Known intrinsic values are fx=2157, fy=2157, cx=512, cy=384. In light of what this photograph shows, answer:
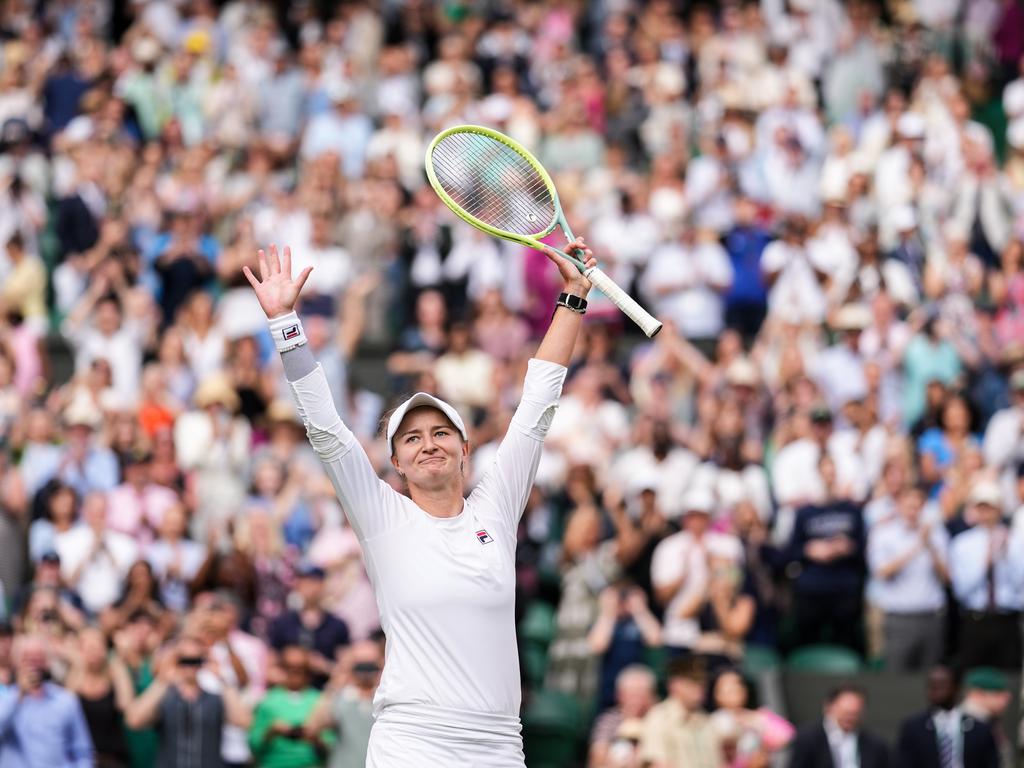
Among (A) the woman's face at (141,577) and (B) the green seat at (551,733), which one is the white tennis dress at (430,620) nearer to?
(B) the green seat at (551,733)

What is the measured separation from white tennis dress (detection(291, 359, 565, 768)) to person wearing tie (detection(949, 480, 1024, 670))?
8021 mm

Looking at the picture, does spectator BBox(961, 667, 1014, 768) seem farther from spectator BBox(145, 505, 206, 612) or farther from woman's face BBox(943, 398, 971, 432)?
spectator BBox(145, 505, 206, 612)

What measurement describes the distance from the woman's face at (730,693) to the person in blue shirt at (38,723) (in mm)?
3764

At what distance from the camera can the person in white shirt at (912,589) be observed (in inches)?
566

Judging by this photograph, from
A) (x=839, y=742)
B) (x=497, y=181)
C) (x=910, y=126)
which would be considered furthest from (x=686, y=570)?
(x=497, y=181)

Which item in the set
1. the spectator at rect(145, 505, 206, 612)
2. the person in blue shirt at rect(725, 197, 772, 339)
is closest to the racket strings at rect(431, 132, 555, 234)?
the spectator at rect(145, 505, 206, 612)

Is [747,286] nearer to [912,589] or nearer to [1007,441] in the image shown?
[1007,441]

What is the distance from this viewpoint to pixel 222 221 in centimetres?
1902

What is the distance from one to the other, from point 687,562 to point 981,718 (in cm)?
219

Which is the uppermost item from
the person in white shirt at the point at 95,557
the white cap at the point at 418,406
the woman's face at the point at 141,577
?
the person in white shirt at the point at 95,557

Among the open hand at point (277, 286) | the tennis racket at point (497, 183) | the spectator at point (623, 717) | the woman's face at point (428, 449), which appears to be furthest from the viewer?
the spectator at point (623, 717)

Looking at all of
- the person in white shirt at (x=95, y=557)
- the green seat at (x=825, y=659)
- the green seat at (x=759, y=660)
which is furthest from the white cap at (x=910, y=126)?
the person in white shirt at (x=95, y=557)

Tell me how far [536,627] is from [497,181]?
7042 millimetres

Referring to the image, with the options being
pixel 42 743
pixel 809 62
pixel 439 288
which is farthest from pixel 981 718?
pixel 809 62
